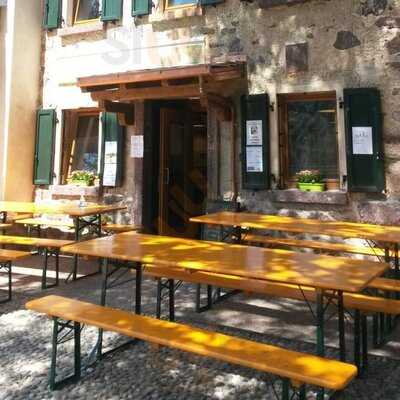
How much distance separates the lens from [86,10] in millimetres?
7973

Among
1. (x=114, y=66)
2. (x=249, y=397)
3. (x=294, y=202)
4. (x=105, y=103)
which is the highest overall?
(x=114, y=66)

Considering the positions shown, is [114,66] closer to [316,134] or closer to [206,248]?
[316,134]

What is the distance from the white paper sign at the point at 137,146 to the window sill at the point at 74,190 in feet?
2.87

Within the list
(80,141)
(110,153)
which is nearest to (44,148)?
(80,141)

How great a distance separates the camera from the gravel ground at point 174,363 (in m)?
2.90

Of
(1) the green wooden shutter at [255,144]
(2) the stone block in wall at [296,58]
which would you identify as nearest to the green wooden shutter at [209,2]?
(2) the stone block in wall at [296,58]

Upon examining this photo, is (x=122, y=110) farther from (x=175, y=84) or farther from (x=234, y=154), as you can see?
(x=234, y=154)

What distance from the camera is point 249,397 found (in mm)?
2832

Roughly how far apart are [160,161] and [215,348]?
212 inches

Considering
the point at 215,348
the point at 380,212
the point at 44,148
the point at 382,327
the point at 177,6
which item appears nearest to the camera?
the point at 215,348

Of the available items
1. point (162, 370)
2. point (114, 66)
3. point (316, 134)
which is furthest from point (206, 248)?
point (114, 66)

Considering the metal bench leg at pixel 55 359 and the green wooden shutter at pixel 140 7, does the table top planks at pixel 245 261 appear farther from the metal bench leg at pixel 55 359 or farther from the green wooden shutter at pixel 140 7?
the green wooden shutter at pixel 140 7

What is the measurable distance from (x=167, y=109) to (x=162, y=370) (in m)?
5.16

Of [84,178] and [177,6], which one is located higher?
[177,6]
